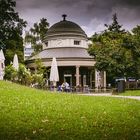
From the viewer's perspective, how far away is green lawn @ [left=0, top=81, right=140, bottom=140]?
45.0 ft

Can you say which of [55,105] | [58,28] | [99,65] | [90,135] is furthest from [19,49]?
[90,135]

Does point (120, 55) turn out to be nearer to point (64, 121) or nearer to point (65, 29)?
point (65, 29)

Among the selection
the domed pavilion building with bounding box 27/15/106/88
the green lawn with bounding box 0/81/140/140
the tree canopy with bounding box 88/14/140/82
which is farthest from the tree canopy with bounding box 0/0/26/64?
the green lawn with bounding box 0/81/140/140

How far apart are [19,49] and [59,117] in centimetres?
5451

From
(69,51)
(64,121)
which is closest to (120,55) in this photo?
(69,51)

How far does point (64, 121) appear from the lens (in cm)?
1593

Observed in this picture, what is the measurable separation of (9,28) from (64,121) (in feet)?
155

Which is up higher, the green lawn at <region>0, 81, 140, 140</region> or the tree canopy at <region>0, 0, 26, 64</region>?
the tree canopy at <region>0, 0, 26, 64</region>

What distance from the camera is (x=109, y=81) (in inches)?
2896

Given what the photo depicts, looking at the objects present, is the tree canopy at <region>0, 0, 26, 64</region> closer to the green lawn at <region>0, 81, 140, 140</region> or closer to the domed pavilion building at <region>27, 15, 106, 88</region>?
the domed pavilion building at <region>27, 15, 106, 88</region>

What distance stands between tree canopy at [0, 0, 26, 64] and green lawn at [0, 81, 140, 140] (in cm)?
4052

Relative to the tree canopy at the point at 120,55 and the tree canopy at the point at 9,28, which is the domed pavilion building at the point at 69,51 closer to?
the tree canopy at the point at 9,28

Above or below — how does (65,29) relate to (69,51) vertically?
above

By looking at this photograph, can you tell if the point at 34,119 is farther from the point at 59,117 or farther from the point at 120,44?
the point at 120,44
